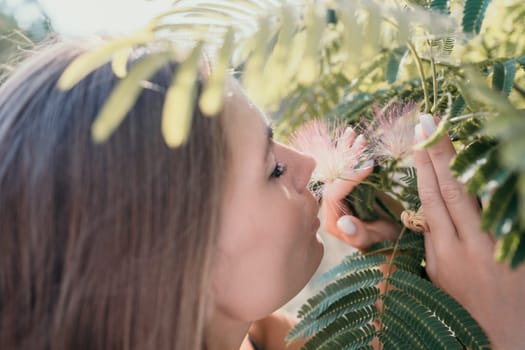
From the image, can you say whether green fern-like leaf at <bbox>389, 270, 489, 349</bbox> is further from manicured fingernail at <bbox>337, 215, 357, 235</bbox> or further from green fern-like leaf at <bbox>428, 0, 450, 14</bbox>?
green fern-like leaf at <bbox>428, 0, 450, 14</bbox>

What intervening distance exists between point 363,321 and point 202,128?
39 cm

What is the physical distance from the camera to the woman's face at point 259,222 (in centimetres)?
93

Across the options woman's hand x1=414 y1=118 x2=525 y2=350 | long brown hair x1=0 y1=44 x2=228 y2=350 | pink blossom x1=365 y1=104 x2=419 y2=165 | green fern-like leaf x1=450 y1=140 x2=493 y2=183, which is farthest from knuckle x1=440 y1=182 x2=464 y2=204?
long brown hair x1=0 y1=44 x2=228 y2=350

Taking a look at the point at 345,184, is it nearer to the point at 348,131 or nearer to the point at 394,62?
the point at 348,131

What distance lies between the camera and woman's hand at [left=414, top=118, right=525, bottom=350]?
0.86 meters

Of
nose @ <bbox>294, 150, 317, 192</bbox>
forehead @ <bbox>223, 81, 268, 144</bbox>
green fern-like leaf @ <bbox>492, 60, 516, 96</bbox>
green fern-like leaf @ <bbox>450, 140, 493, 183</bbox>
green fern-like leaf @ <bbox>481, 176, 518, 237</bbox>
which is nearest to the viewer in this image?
green fern-like leaf @ <bbox>481, 176, 518, 237</bbox>

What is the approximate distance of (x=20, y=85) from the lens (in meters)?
0.93

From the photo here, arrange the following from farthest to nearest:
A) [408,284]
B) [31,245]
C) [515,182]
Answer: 1. [408,284]
2. [31,245]
3. [515,182]

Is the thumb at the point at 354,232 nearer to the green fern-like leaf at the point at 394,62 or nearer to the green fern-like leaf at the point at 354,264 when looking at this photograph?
the green fern-like leaf at the point at 354,264

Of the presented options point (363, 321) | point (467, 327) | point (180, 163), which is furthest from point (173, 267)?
point (467, 327)

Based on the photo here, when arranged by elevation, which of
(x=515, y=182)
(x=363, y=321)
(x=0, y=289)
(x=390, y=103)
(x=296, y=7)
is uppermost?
(x=296, y=7)

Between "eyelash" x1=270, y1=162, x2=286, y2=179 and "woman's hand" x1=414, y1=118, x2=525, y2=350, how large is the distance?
228 millimetres

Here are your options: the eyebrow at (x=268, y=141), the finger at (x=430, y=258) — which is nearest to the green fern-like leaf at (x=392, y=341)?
the finger at (x=430, y=258)

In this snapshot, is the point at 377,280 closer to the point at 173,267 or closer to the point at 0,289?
the point at 173,267
